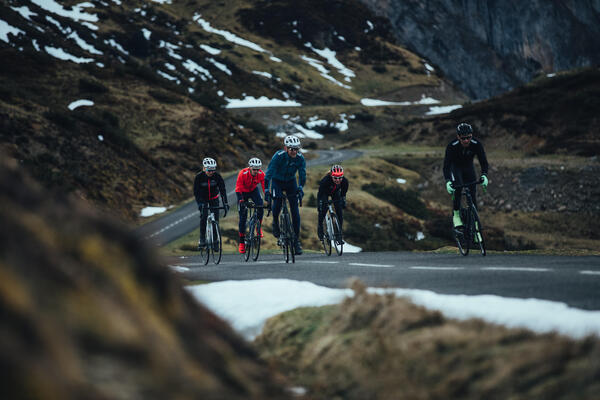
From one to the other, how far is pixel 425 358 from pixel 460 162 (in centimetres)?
849

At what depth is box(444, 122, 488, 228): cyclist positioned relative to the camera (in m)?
11.3

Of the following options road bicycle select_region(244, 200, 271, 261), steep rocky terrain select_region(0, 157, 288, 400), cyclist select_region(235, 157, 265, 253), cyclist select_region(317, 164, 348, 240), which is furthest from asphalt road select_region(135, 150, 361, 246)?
steep rocky terrain select_region(0, 157, 288, 400)

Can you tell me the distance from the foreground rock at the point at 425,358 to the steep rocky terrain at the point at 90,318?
2.70 feet

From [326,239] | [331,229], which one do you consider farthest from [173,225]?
[331,229]

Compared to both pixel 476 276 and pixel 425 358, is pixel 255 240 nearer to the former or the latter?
pixel 476 276

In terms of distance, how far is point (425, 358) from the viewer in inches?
146

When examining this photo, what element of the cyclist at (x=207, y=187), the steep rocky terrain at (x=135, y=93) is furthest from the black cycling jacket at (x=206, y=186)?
the steep rocky terrain at (x=135, y=93)

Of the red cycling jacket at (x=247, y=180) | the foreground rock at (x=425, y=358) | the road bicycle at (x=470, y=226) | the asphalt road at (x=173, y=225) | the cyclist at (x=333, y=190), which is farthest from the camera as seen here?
the asphalt road at (x=173, y=225)

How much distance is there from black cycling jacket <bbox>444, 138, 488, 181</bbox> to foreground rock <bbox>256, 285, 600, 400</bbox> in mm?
7090

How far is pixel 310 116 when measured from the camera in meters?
101

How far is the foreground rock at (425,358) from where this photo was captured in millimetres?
3287

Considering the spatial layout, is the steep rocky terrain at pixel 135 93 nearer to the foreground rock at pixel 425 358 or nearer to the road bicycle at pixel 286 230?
the road bicycle at pixel 286 230

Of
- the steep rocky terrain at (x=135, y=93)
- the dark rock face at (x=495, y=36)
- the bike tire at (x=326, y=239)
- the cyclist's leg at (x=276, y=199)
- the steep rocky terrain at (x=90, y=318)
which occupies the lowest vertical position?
the bike tire at (x=326, y=239)

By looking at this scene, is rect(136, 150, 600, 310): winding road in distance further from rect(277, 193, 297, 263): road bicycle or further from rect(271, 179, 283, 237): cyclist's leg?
rect(271, 179, 283, 237): cyclist's leg
